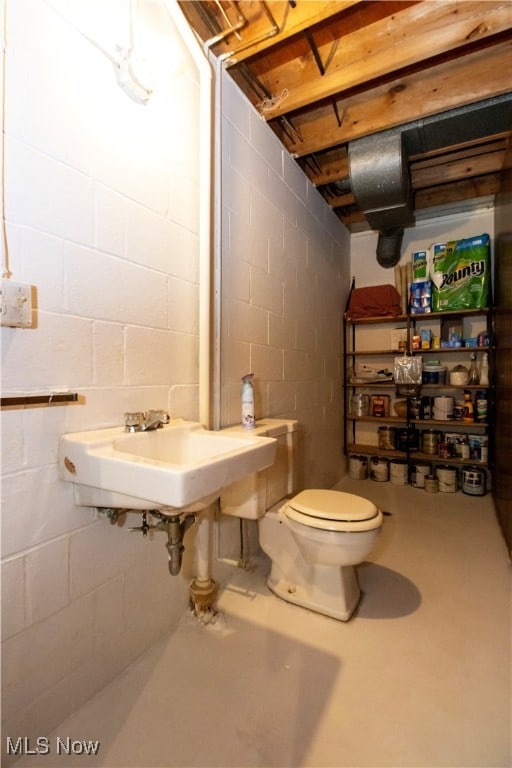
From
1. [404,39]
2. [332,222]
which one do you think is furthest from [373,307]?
[404,39]

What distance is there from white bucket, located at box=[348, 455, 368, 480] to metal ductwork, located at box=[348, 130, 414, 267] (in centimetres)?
209

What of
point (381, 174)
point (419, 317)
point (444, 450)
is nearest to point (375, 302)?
point (419, 317)

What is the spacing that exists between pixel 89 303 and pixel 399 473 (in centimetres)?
294

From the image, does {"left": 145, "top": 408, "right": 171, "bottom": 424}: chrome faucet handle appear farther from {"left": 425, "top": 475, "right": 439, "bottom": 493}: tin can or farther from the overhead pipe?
{"left": 425, "top": 475, "right": 439, "bottom": 493}: tin can

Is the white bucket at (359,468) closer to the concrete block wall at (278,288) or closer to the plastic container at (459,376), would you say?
the concrete block wall at (278,288)

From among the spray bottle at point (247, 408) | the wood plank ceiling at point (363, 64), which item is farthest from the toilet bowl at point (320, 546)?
the wood plank ceiling at point (363, 64)

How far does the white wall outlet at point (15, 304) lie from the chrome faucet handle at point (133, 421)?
0.38m

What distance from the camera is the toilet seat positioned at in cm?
137

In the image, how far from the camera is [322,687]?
1.13m

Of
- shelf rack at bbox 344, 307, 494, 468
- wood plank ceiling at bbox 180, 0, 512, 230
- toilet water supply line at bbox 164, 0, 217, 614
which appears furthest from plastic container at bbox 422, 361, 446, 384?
toilet water supply line at bbox 164, 0, 217, 614

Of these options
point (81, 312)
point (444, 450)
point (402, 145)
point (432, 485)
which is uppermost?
point (402, 145)

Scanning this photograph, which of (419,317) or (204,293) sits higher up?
(419,317)

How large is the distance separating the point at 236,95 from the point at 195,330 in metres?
1.22

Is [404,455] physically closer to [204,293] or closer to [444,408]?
[444,408]
